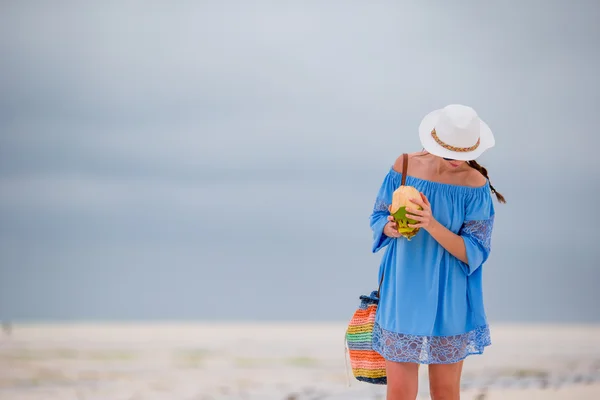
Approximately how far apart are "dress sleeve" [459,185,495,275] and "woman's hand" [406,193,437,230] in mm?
165

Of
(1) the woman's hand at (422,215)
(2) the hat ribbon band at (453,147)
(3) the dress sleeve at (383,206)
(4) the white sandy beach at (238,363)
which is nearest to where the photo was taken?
(1) the woman's hand at (422,215)

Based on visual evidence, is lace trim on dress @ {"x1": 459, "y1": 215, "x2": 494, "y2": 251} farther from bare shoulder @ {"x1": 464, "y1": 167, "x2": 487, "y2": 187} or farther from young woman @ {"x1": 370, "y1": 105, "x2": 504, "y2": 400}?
bare shoulder @ {"x1": 464, "y1": 167, "x2": 487, "y2": 187}

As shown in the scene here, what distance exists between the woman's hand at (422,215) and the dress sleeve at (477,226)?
0.16 meters

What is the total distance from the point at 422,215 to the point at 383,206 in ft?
0.91

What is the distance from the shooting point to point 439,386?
2.46 metres

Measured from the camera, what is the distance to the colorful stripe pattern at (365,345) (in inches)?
101

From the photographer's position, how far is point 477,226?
2.42 metres

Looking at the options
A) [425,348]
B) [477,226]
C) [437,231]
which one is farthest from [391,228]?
[425,348]

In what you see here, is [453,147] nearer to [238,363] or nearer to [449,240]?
[449,240]

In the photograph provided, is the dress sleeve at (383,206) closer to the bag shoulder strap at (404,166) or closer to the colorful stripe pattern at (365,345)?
the bag shoulder strap at (404,166)

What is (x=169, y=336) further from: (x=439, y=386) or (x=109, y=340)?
(x=439, y=386)

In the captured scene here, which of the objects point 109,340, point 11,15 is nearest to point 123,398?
point 109,340

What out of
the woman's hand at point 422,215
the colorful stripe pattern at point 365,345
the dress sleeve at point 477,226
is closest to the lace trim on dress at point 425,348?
the colorful stripe pattern at point 365,345

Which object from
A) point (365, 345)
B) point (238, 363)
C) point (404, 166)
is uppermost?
point (404, 166)
